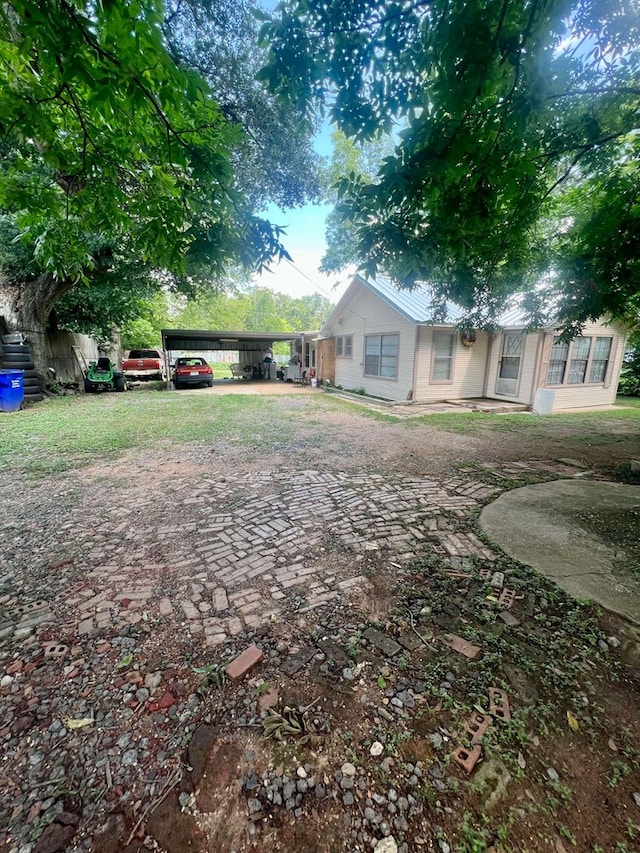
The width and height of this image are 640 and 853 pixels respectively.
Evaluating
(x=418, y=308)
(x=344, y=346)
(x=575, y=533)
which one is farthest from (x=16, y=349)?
(x=575, y=533)

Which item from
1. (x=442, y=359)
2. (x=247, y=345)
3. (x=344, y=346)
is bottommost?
(x=442, y=359)

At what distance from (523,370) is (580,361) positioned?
2.25 meters

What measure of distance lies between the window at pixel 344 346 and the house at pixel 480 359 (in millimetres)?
1673

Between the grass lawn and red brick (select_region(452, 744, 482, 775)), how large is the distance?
17.5ft

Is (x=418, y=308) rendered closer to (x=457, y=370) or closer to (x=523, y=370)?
(x=457, y=370)

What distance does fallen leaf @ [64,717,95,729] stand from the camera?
1.61 metres

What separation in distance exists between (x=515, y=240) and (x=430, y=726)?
6.12 meters

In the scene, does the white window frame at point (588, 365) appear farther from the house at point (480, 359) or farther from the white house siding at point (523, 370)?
the white house siding at point (523, 370)

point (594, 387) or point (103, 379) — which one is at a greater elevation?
point (594, 387)

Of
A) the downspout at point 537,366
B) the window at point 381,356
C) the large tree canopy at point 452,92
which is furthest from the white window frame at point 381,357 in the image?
the large tree canopy at point 452,92

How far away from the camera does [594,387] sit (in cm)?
1213

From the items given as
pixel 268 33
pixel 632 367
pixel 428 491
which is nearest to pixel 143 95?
pixel 268 33

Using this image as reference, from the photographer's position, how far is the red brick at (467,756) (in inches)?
56.5

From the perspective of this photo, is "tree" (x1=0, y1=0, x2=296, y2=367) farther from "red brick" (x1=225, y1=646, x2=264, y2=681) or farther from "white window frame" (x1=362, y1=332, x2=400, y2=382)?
"white window frame" (x1=362, y1=332, x2=400, y2=382)
